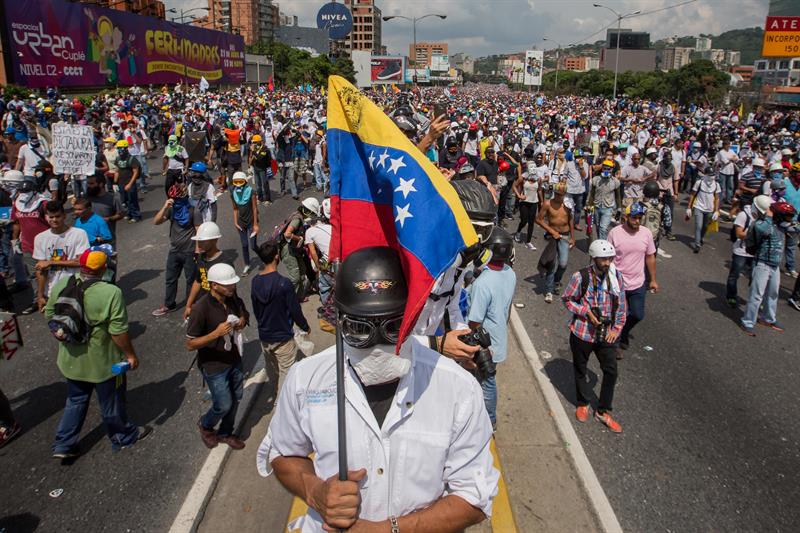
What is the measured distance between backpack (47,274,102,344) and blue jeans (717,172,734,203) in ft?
55.0

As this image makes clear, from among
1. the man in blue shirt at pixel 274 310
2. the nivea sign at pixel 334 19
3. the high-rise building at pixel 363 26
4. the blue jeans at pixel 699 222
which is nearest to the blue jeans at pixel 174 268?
the man in blue shirt at pixel 274 310

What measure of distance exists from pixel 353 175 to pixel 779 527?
4.22 m

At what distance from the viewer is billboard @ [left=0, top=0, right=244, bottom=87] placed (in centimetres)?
2733

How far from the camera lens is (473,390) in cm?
204

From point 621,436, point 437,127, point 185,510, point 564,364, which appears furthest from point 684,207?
point 185,510

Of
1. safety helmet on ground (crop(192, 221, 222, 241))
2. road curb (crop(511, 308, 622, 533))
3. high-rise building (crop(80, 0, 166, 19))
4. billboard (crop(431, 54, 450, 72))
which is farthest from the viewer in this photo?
billboard (crop(431, 54, 450, 72))

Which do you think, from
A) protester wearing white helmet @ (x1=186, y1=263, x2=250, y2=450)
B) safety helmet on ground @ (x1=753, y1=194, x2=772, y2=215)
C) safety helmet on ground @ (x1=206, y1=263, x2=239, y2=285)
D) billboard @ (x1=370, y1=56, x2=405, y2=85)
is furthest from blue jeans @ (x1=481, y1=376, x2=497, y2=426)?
billboard @ (x1=370, y1=56, x2=405, y2=85)

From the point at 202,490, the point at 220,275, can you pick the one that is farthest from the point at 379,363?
the point at 202,490

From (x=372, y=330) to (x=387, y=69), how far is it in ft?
341

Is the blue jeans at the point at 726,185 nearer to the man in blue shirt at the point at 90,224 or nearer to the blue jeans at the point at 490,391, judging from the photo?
the blue jeans at the point at 490,391

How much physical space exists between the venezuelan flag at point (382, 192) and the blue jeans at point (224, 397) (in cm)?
275

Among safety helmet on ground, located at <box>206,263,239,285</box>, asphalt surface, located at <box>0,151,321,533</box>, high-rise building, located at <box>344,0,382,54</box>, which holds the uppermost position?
high-rise building, located at <box>344,0,382,54</box>

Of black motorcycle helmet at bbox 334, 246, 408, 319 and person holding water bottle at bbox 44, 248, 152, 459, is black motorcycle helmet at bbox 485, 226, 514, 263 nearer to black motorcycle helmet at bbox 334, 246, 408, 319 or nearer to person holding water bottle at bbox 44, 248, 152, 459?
black motorcycle helmet at bbox 334, 246, 408, 319

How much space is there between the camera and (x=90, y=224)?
6.90 meters
